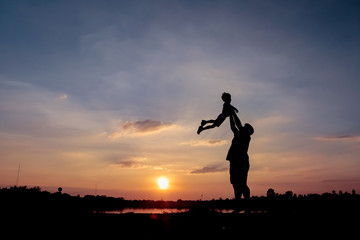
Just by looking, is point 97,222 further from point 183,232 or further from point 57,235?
point 183,232

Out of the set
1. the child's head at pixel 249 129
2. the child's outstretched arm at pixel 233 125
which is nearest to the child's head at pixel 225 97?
the child's outstretched arm at pixel 233 125

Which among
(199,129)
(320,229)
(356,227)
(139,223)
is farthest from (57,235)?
(199,129)

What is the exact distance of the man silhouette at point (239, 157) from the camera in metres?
11.1

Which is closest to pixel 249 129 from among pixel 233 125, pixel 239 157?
pixel 233 125

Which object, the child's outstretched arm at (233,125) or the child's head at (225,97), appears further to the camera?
the child's head at (225,97)

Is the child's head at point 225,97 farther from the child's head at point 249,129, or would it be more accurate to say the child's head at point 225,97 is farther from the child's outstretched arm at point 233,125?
the child's head at point 249,129

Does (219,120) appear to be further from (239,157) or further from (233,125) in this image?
(239,157)

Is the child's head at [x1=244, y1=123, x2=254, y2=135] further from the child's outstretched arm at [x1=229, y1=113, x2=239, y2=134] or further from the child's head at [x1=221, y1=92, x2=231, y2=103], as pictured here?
the child's head at [x1=221, y1=92, x2=231, y2=103]

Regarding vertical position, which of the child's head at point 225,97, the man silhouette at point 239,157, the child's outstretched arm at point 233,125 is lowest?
the man silhouette at point 239,157

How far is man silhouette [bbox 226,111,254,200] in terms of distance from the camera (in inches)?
435

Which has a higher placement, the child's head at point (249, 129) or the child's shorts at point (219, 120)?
the child's shorts at point (219, 120)

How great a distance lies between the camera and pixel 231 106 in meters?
11.3

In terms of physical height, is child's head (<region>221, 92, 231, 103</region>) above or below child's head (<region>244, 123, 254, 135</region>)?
above

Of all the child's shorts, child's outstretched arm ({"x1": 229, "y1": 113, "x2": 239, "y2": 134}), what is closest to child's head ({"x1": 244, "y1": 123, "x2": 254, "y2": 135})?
child's outstretched arm ({"x1": 229, "y1": 113, "x2": 239, "y2": 134})
